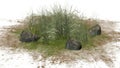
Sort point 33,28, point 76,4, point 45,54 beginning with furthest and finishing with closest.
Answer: point 76,4 → point 33,28 → point 45,54

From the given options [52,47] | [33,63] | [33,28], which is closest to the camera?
[33,63]

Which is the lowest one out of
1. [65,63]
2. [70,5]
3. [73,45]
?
[65,63]

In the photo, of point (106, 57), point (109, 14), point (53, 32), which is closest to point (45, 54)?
point (53, 32)

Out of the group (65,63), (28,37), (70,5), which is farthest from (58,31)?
(70,5)

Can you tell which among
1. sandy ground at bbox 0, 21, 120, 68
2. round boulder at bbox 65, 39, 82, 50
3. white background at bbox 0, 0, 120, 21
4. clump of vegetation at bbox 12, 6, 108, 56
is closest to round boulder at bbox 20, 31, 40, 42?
clump of vegetation at bbox 12, 6, 108, 56

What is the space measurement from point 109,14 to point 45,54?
6.81 metres

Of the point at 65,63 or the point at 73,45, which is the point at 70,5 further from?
the point at 65,63

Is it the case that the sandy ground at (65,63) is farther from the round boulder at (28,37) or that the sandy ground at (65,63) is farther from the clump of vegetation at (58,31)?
the round boulder at (28,37)

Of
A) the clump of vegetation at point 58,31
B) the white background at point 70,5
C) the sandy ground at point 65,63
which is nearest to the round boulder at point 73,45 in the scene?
the clump of vegetation at point 58,31

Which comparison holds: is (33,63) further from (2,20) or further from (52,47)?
(2,20)

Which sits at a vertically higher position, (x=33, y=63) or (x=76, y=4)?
(x=76, y=4)

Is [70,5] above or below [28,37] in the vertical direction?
above

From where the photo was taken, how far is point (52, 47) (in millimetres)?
7484

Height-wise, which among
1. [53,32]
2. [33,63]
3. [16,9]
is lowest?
[33,63]
